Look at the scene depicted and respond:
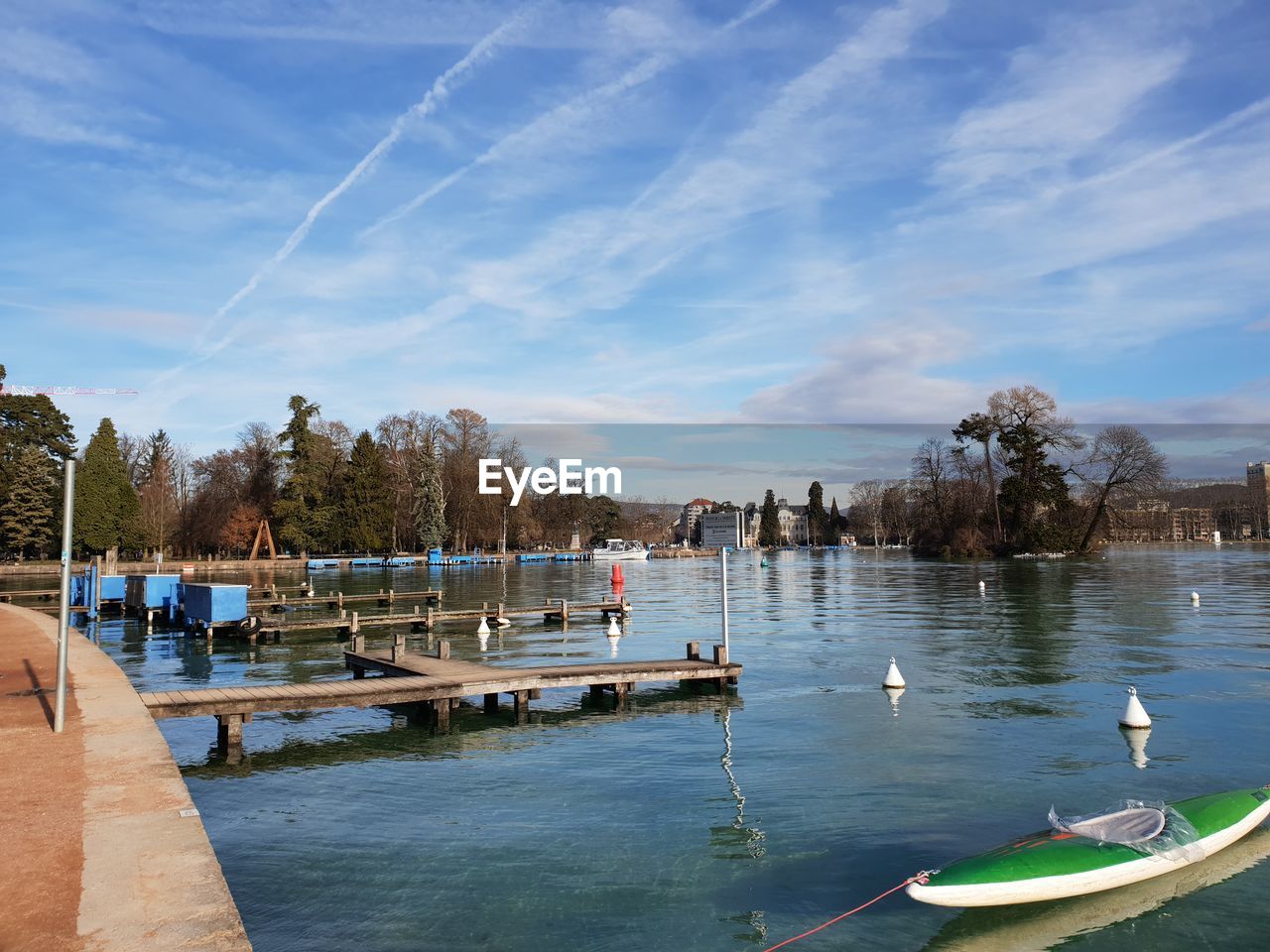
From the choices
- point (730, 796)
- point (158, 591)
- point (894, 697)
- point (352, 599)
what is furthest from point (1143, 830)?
point (352, 599)

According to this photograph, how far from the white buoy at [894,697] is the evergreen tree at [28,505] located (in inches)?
3161

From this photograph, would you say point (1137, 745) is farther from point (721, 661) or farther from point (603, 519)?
point (603, 519)

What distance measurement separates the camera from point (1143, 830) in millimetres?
9281

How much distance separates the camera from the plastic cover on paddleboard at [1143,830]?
359 inches

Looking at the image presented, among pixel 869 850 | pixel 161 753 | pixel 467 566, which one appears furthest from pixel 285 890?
pixel 467 566

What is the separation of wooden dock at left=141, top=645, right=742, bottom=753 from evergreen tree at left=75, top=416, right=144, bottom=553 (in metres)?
71.1

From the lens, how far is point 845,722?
16422 mm

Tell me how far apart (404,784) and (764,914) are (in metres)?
6.23

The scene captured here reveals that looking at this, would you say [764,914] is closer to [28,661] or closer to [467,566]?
[28,661]

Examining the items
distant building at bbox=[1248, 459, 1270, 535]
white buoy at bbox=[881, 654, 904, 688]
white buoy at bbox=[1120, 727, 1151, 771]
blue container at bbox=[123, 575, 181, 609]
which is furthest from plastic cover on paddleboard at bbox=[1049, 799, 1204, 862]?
distant building at bbox=[1248, 459, 1270, 535]

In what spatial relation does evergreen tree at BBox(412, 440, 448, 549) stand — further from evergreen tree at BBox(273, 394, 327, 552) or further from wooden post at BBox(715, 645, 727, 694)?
wooden post at BBox(715, 645, 727, 694)

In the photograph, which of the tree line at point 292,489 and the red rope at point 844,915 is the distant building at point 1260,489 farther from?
the red rope at point 844,915

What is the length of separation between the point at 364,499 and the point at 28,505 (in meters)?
28.9

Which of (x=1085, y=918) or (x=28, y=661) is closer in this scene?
(x=1085, y=918)
